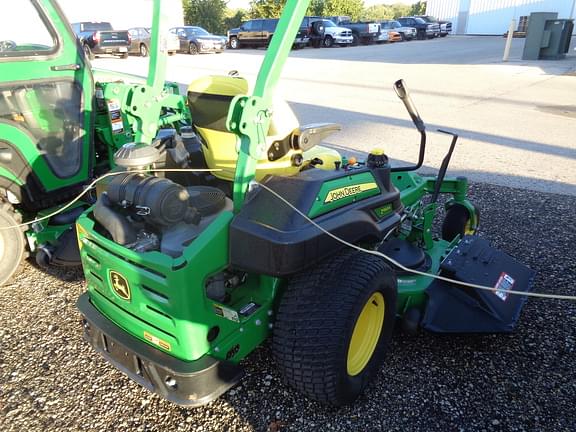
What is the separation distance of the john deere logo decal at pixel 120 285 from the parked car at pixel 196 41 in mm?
20972

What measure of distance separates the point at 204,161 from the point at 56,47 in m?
1.72

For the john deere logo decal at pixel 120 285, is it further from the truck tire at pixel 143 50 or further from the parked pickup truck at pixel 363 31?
the parked pickup truck at pixel 363 31

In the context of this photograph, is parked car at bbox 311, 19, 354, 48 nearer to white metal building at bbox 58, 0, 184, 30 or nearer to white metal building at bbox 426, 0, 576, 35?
white metal building at bbox 58, 0, 184, 30

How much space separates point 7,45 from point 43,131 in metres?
0.66

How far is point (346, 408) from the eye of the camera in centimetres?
226

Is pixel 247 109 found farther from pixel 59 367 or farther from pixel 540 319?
pixel 540 319

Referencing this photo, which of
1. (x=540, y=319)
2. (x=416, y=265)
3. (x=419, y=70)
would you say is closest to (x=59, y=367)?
(x=416, y=265)

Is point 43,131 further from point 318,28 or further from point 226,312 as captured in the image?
point 318,28

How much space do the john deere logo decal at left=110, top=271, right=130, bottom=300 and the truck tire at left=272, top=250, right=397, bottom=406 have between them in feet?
2.18

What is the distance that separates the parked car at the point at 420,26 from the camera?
29969 millimetres

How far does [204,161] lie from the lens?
2760 mm

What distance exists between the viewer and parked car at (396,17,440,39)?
98.3ft

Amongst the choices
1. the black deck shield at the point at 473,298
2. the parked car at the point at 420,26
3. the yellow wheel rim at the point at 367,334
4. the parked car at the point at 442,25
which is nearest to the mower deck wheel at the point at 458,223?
the black deck shield at the point at 473,298

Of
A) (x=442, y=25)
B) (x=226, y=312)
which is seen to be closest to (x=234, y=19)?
(x=442, y=25)
